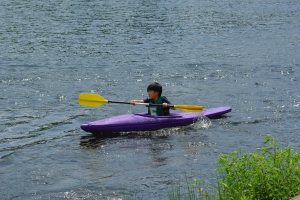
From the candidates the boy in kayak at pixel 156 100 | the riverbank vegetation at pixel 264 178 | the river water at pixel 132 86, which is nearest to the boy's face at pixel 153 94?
the boy in kayak at pixel 156 100

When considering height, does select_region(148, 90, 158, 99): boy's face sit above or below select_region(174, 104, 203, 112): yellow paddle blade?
above

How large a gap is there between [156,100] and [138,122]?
62 cm

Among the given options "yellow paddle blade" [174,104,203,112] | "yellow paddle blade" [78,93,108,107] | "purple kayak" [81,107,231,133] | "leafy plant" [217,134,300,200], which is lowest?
"leafy plant" [217,134,300,200]

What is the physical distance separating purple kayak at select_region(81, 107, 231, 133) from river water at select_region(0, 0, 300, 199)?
0.52ft

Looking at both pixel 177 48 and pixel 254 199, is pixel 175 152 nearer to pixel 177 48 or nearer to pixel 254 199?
pixel 254 199

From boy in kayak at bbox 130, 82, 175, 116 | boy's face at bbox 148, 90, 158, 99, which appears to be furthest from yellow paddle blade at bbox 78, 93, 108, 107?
boy's face at bbox 148, 90, 158, 99

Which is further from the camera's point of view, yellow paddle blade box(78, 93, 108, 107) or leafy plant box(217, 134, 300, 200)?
yellow paddle blade box(78, 93, 108, 107)

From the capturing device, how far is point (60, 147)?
995 centimetres

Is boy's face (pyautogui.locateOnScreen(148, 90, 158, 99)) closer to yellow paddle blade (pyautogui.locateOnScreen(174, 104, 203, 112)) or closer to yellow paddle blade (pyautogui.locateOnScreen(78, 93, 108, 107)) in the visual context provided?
yellow paddle blade (pyautogui.locateOnScreen(174, 104, 203, 112))

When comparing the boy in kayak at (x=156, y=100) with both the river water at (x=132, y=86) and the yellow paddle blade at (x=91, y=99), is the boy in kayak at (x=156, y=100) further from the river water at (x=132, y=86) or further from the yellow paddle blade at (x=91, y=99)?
the yellow paddle blade at (x=91, y=99)

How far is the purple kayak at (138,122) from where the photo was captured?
10.6m

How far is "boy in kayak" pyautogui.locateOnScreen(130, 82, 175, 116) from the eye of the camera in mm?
11023

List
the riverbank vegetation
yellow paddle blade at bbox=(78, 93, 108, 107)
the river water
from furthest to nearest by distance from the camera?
yellow paddle blade at bbox=(78, 93, 108, 107), the river water, the riverbank vegetation

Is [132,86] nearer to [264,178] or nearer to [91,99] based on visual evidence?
[91,99]
